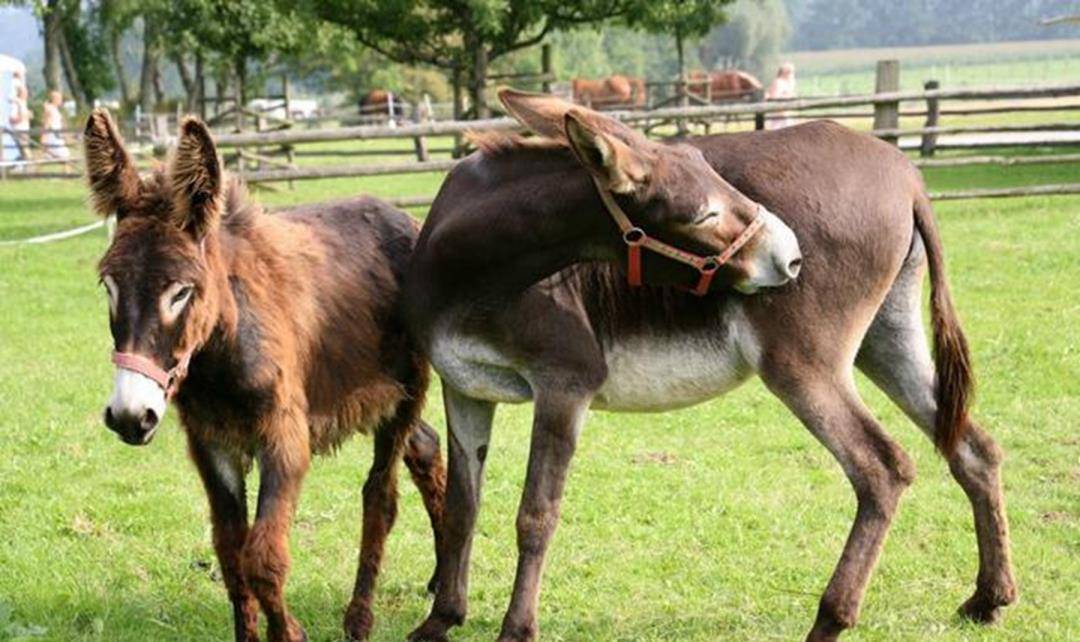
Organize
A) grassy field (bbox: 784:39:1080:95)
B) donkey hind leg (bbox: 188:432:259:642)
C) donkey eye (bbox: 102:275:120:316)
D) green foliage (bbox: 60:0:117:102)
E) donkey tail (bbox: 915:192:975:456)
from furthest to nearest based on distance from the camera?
grassy field (bbox: 784:39:1080:95) < green foliage (bbox: 60:0:117:102) < donkey tail (bbox: 915:192:975:456) < donkey hind leg (bbox: 188:432:259:642) < donkey eye (bbox: 102:275:120:316)

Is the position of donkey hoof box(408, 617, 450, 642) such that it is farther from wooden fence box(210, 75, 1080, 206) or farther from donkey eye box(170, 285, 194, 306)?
wooden fence box(210, 75, 1080, 206)

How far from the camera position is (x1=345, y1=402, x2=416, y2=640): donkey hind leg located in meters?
4.95

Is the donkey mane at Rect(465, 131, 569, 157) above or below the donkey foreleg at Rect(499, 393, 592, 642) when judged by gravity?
above

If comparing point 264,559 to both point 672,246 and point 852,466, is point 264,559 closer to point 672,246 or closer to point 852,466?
point 672,246

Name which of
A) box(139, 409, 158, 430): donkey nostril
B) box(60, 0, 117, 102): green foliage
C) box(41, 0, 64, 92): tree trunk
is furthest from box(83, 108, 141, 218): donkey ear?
box(60, 0, 117, 102): green foliage

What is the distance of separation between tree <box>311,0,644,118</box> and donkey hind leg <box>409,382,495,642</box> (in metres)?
20.1

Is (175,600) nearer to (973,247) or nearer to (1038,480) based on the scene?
(1038,480)

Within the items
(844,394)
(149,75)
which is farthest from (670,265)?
(149,75)

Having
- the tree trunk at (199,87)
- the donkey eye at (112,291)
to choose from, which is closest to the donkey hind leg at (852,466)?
the donkey eye at (112,291)

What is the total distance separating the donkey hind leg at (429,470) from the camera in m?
5.34

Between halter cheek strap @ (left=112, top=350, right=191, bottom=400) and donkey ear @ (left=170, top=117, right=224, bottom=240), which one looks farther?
donkey ear @ (left=170, top=117, right=224, bottom=240)

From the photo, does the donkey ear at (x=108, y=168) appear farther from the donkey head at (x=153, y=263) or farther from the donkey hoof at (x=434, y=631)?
the donkey hoof at (x=434, y=631)

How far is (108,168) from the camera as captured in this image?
4.07 metres

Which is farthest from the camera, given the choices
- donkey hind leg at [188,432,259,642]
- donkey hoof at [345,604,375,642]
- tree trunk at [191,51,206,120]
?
tree trunk at [191,51,206,120]
